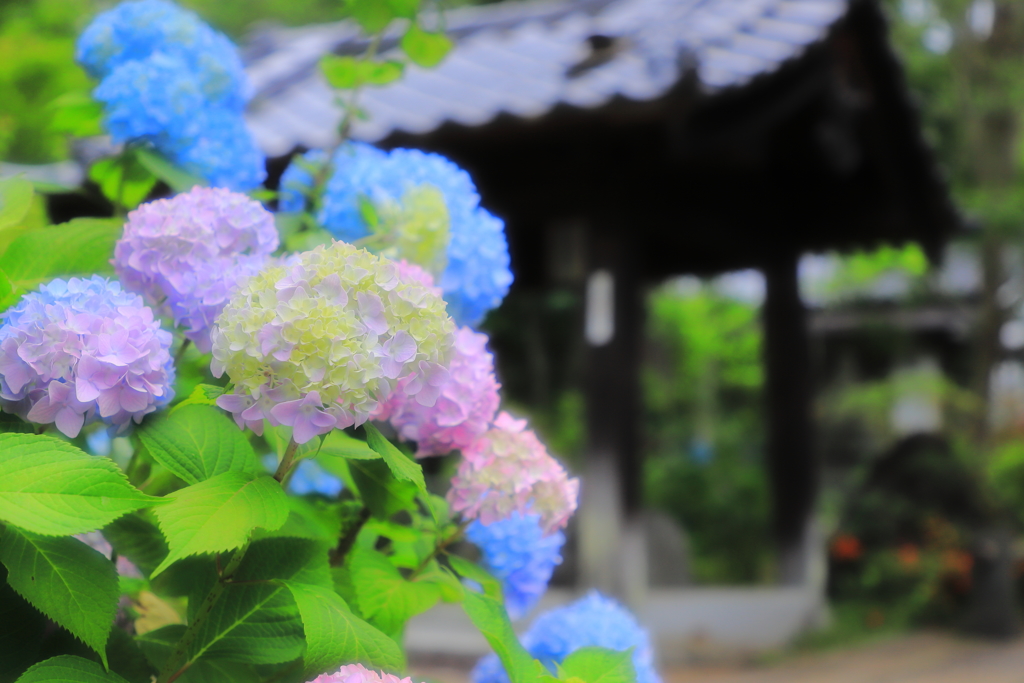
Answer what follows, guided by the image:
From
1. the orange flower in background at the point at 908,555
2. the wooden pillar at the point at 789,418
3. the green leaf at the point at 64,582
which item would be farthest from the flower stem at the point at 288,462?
the orange flower in background at the point at 908,555

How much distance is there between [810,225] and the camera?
22.0 feet


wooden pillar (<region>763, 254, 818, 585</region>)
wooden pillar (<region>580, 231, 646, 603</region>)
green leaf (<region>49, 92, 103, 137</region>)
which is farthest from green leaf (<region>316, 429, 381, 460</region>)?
wooden pillar (<region>763, 254, 818, 585</region>)

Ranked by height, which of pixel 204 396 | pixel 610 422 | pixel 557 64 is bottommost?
pixel 610 422

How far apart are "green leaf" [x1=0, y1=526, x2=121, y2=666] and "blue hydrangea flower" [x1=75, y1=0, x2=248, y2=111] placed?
0.61m

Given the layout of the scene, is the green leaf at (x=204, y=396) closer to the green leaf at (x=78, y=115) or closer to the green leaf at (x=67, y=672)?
the green leaf at (x=67, y=672)

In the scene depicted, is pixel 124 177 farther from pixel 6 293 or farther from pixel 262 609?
pixel 262 609

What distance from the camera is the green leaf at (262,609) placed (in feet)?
2.04

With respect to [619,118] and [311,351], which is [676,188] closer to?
[619,118]

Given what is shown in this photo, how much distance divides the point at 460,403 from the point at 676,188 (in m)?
4.97

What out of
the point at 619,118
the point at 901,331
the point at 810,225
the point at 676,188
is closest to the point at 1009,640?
the point at 810,225

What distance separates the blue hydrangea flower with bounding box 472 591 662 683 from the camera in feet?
3.04

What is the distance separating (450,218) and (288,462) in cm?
42

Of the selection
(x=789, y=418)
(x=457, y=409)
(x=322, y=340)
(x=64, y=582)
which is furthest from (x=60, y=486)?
(x=789, y=418)

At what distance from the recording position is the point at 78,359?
587mm
